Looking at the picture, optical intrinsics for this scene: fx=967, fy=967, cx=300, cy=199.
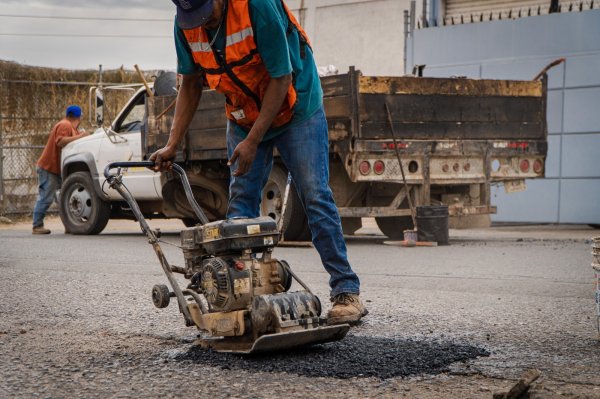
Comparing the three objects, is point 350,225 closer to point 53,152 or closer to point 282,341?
point 53,152

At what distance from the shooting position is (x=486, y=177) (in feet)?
40.4

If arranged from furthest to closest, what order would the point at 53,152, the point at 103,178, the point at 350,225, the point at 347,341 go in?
the point at 53,152, the point at 103,178, the point at 350,225, the point at 347,341

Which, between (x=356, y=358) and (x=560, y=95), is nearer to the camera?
(x=356, y=358)

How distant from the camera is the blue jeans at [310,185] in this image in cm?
513

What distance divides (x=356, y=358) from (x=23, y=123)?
55.9ft

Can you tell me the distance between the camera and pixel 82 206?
1457 cm

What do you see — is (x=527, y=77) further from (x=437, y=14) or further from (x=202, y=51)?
(x=202, y=51)

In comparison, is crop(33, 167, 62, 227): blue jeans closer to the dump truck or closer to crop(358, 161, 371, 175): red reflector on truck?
the dump truck

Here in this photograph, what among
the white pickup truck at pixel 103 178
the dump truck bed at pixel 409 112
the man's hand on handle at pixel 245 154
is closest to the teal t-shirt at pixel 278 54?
the man's hand on handle at pixel 245 154

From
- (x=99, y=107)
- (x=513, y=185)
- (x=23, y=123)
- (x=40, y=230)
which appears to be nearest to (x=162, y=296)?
(x=513, y=185)

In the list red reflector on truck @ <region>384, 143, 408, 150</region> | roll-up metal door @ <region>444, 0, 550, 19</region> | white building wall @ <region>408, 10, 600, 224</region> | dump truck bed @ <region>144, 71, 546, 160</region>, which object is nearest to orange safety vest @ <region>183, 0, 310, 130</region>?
dump truck bed @ <region>144, 71, 546, 160</region>

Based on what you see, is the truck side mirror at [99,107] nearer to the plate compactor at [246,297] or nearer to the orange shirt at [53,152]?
the orange shirt at [53,152]

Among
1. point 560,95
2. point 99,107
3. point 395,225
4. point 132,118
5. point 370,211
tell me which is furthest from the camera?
point 560,95

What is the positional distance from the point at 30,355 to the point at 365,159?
7320 millimetres
